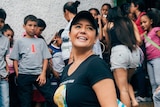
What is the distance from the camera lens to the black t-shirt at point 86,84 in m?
2.62

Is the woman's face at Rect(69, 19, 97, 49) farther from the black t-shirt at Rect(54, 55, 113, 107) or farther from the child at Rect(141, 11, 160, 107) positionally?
the child at Rect(141, 11, 160, 107)

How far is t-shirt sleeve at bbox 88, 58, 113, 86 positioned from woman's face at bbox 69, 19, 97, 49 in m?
0.18

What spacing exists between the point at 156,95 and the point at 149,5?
11.2ft

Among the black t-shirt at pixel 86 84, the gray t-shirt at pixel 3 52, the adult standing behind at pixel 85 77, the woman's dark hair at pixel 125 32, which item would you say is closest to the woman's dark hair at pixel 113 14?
the woman's dark hair at pixel 125 32

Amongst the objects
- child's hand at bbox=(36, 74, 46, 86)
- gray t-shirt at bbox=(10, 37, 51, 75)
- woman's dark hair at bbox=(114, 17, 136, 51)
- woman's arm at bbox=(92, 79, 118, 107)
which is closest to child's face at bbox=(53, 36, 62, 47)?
gray t-shirt at bbox=(10, 37, 51, 75)

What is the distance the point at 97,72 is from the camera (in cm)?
262

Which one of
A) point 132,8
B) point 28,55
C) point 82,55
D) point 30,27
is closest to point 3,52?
point 28,55

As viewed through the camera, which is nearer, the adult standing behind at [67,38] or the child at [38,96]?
the adult standing behind at [67,38]

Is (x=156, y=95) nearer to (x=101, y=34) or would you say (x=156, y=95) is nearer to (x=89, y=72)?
(x=101, y=34)

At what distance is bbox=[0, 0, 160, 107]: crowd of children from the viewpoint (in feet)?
17.2

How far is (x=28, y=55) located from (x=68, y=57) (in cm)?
73

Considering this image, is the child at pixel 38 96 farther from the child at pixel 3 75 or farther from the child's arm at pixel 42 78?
the child at pixel 3 75

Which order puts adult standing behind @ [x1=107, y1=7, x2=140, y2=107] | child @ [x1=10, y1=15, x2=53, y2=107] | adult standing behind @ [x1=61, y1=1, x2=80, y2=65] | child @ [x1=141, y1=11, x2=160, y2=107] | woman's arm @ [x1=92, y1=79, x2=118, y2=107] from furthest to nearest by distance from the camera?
child @ [x1=141, y1=11, x2=160, y2=107]
child @ [x1=10, y1=15, x2=53, y2=107]
adult standing behind @ [x1=61, y1=1, x2=80, y2=65]
adult standing behind @ [x1=107, y1=7, x2=140, y2=107]
woman's arm @ [x1=92, y1=79, x2=118, y2=107]

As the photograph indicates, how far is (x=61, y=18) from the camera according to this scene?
7328mm
